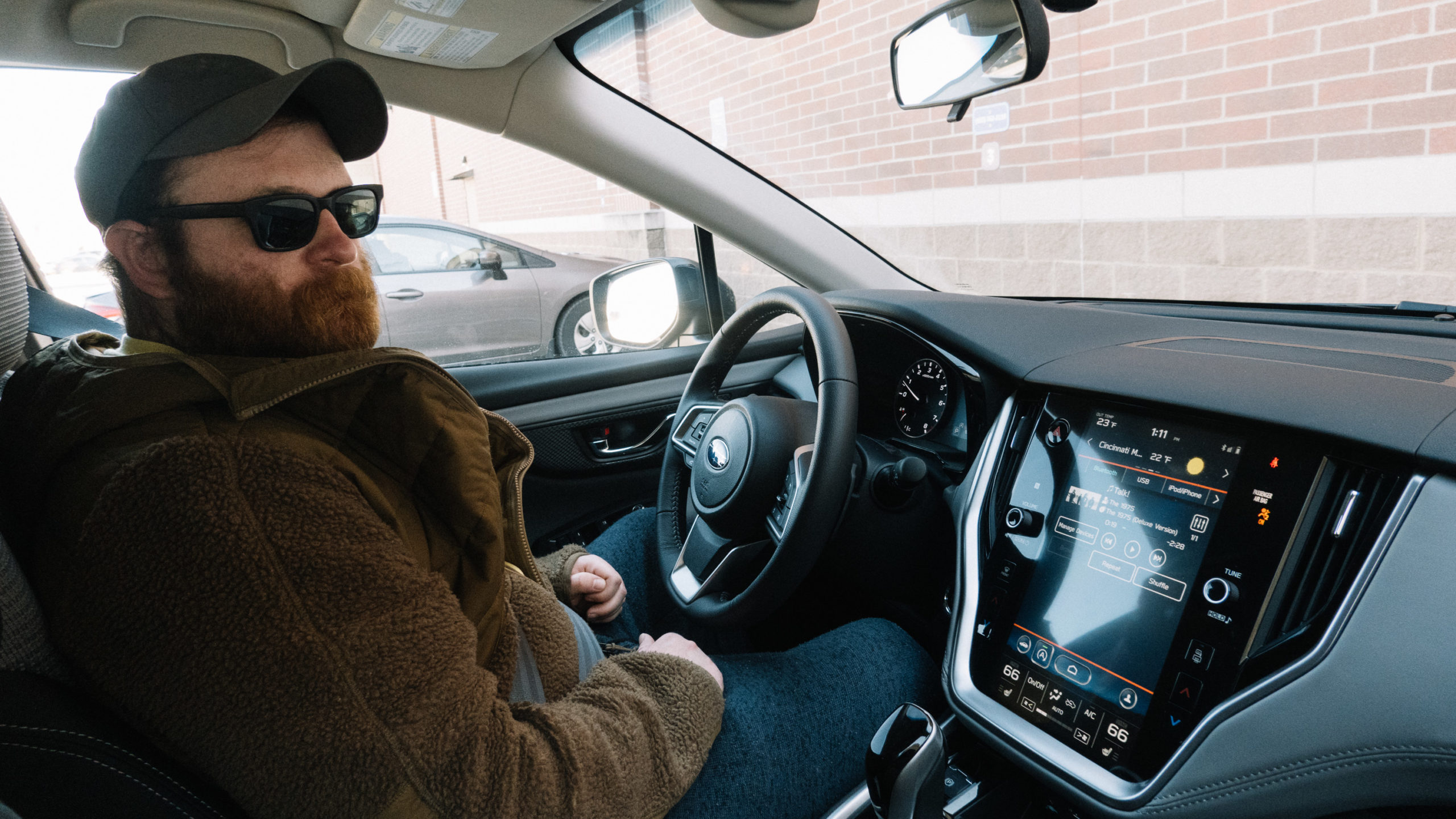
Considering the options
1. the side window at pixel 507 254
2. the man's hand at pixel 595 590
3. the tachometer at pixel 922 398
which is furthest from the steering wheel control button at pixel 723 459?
the side window at pixel 507 254

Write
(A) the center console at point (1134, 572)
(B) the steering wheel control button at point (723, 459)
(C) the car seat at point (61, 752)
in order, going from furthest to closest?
(B) the steering wheel control button at point (723, 459), (A) the center console at point (1134, 572), (C) the car seat at point (61, 752)

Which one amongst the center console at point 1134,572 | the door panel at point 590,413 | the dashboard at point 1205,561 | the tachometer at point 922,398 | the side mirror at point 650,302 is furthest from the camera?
the side mirror at point 650,302

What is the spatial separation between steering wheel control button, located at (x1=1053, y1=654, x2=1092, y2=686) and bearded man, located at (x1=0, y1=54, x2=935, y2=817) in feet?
0.98

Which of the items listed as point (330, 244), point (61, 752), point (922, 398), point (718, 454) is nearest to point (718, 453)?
point (718, 454)

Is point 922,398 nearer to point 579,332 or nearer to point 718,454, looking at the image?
point 718,454

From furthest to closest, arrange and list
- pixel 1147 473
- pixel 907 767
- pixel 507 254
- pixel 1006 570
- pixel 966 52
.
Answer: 1. pixel 507 254
2. pixel 966 52
3. pixel 1006 570
4. pixel 1147 473
5. pixel 907 767

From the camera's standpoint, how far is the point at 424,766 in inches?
38.3

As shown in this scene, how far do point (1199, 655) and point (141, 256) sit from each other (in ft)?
5.25

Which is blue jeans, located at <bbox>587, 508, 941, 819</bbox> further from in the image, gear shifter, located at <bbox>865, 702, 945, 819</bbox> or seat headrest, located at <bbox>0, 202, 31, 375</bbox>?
seat headrest, located at <bbox>0, 202, 31, 375</bbox>

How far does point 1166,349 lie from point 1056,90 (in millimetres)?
1588

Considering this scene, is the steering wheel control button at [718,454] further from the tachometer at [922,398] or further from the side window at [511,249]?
the side window at [511,249]

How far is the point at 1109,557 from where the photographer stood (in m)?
1.42

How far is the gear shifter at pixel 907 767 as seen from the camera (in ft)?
3.87

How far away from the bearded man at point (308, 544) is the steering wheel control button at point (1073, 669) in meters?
0.30
